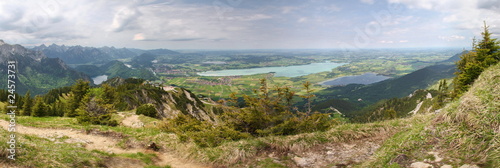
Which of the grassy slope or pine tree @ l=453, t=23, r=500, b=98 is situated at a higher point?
pine tree @ l=453, t=23, r=500, b=98

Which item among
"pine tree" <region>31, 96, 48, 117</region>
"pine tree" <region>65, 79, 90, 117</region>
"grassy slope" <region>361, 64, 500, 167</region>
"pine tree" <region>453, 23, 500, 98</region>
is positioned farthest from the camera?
"pine tree" <region>65, 79, 90, 117</region>

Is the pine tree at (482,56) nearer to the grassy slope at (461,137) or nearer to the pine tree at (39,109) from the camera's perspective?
the grassy slope at (461,137)

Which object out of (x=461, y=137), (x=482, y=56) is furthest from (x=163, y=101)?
(x=461, y=137)

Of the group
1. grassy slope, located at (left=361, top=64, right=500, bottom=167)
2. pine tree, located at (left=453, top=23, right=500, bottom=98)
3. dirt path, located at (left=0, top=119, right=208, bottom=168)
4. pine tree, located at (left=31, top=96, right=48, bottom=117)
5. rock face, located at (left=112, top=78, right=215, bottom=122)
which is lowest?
rock face, located at (left=112, top=78, right=215, bottom=122)

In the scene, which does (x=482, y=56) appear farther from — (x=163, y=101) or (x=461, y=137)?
(x=163, y=101)

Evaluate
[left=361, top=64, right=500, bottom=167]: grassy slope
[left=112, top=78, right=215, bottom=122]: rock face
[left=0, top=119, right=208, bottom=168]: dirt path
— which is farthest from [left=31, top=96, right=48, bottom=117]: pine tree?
[left=361, top=64, right=500, bottom=167]: grassy slope

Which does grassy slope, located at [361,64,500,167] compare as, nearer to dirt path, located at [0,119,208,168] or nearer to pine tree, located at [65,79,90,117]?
dirt path, located at [0,119,208,168]

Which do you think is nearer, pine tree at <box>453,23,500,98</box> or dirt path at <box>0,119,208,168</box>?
dirt path at <box>0,119,208,168</box>

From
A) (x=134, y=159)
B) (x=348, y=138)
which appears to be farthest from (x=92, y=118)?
(x=348, y=138)
